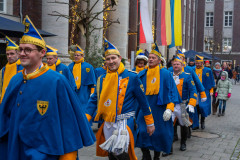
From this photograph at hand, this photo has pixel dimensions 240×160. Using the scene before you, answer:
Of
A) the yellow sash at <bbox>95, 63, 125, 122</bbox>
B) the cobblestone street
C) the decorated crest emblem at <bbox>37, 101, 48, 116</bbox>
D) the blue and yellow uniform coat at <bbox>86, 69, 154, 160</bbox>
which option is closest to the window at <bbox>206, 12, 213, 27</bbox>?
the cobblestone street

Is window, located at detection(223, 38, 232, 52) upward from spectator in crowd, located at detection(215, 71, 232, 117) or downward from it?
upward

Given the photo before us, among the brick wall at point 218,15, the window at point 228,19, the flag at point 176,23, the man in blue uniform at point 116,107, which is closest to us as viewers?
the man in blue uniform at point 116,107

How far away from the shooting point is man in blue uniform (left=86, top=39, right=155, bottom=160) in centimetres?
400

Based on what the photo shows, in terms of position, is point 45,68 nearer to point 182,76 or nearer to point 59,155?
point 59,155

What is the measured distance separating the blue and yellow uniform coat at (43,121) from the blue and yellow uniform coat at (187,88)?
4.28 metres

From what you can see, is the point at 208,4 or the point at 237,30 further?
the point at 208,4

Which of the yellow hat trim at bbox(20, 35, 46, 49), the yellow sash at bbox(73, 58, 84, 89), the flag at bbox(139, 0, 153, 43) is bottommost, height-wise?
the yellow sash at bbox(73, 58, 84, 89)

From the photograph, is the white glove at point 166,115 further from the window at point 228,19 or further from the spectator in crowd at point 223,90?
the window at point 228,19

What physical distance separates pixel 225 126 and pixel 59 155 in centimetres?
816

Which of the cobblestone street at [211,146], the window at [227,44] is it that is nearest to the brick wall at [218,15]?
the window at [227,44]

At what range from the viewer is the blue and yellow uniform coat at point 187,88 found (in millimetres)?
6586

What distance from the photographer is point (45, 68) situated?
104 inches

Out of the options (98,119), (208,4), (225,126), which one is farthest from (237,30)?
(98,119)

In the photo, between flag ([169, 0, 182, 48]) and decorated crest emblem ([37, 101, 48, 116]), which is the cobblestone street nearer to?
decorated crest emblem ([37, 101, 48, 116])
